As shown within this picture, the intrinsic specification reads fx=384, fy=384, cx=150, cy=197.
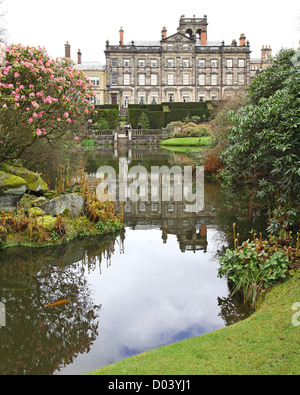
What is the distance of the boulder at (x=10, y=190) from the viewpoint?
385 inches

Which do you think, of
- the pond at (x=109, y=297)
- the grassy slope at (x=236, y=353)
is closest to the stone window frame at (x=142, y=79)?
the pond at (x=109, y=297)

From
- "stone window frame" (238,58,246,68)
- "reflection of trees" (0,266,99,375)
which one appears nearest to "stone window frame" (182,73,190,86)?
"stone window frame" (238,58,246,68)

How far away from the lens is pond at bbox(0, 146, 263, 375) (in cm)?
491

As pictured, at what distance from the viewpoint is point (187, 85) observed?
6075 centimetres

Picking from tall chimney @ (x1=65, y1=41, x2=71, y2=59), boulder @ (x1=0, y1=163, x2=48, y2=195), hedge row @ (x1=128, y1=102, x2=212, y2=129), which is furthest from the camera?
tall chimney @ (x1=65, y1=41, x2=71, y2=59)

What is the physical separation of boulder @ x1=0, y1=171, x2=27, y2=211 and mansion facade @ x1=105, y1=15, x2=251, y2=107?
5218cm

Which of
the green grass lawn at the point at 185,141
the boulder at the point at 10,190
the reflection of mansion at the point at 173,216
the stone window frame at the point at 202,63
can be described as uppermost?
the stone window frame at the point at 202,63

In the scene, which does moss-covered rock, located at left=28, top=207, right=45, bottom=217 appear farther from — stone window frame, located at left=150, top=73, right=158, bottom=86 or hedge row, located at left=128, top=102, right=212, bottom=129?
stone window frame, located at left=150, top=73, right=158, bottom=86

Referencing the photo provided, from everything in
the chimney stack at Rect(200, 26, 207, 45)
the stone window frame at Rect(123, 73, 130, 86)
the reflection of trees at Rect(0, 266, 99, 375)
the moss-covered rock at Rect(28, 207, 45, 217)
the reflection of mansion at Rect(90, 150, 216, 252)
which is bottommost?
the reflection of trees at Rect(0, 266, 99, 375)

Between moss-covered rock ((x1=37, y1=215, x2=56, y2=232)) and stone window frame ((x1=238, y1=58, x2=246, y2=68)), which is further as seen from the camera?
stone window frame ((x1=238, y1=58, x2=246, y2=68))

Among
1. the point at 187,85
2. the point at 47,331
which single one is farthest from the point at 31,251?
the point at 187,85

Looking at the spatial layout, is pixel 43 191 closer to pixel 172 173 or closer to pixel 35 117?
pixel 35 117

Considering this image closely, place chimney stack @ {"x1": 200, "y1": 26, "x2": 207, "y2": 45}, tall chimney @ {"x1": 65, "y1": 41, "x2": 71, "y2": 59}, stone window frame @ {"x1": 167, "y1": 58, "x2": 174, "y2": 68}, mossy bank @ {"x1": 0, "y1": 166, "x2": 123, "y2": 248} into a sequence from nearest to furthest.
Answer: mossy bank @ {"x1": 0, "y1": 166, "x2": 123, "y2": 248} → stone window frame @ {"x1": 167, "y1": 58, "x2": 174, "y2": 68} → tall chimney @ {"x1": 65, "y1": 41, "x2": 71, "y2": 59} → chimney stack @ {"x1": 200, "y1": 26, "x2": 207, "y2": 45}

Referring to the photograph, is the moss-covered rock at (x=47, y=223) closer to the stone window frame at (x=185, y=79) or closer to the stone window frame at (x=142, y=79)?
the stone window frame at (x=142, y=79)
